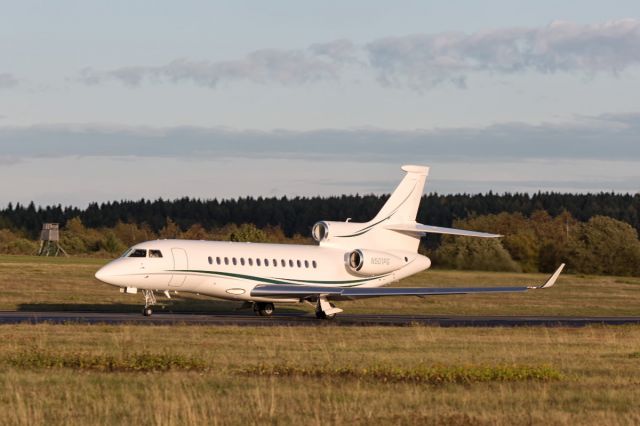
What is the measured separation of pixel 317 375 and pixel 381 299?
39067mm

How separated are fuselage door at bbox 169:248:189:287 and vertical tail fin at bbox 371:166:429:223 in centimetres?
1025

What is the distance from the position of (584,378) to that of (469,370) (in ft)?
7.47

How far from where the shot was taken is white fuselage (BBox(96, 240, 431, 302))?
4150 cm


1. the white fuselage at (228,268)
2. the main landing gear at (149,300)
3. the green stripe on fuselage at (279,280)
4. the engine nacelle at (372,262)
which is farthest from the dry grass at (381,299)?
Answer: the main landing gear at (149,300)

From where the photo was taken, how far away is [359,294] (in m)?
44.1

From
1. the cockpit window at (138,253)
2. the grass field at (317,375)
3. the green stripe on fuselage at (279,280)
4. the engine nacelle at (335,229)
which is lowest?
the grass field at (317,375)

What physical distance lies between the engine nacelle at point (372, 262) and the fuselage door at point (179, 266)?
27.0 feet

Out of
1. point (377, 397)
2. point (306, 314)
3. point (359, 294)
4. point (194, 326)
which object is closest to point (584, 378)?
point (377, 397)

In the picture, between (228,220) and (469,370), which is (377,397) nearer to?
(469,370)

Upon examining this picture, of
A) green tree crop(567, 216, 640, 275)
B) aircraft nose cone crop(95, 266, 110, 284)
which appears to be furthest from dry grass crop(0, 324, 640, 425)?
green tree crop(567, 216, 640, 275)

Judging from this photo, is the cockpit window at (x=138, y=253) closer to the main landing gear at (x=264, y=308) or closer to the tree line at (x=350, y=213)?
the main landing gear at (x=264, y=308)

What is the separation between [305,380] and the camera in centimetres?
2008

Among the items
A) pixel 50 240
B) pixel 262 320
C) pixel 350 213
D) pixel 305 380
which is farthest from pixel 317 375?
pixel 350 213

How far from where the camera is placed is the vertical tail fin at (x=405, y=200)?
4944cm
